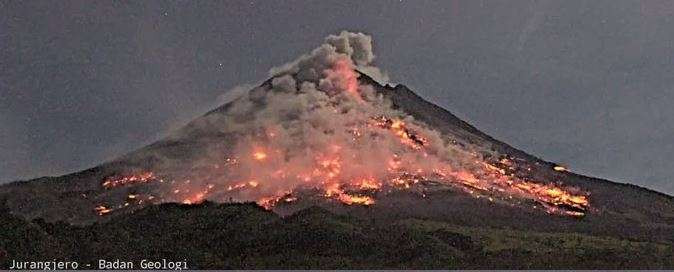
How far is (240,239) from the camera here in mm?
117875

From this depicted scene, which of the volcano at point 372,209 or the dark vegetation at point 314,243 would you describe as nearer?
the dark vegetation at point 314,243

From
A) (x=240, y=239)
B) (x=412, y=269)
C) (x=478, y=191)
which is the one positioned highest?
(x=478, y=191)

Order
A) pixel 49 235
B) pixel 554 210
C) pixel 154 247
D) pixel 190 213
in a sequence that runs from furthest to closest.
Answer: pixel 554 210 → pixel 190 213 → pixel 154 247 → pixel 49 235

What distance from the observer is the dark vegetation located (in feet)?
298

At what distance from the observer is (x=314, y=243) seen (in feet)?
379

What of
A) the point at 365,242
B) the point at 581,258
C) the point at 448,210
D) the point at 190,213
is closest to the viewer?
the point at 365,242

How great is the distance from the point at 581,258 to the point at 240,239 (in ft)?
187

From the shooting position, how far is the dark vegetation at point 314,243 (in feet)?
298

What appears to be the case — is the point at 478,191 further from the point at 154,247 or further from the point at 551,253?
the point at 154,247

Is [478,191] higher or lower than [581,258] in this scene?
higher

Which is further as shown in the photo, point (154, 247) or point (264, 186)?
point (264, 186)

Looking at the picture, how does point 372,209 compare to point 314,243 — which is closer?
point 314,243

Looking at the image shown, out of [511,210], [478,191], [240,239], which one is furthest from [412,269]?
[478,191]

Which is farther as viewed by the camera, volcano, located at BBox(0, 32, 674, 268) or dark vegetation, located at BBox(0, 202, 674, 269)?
volcano, located at BBox(0, 32, 674, 268)
